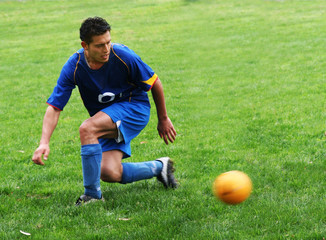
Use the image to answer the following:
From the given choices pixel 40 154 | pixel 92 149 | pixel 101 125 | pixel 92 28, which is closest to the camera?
pixel 40 154

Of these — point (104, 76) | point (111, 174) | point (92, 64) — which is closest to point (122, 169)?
point (111, 174)

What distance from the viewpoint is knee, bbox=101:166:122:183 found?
4.86 meters

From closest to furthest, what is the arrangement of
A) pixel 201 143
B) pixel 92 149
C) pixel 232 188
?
pixel 232 188 → pixel 92 149 → pixel 201 143

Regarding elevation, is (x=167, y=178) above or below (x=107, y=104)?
below

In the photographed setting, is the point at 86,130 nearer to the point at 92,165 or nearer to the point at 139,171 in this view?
the point at 92,165

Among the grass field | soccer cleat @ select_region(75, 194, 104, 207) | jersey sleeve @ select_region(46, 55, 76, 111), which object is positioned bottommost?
the grass field

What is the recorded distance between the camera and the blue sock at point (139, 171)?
501 cm

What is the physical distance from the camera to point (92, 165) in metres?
4.58

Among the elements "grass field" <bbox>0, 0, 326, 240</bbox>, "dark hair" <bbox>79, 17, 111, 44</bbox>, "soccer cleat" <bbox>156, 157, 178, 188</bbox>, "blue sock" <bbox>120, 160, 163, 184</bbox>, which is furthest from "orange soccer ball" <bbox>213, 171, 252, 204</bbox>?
"dark hair" <bbox>79, 17, 111, 44</bbox>

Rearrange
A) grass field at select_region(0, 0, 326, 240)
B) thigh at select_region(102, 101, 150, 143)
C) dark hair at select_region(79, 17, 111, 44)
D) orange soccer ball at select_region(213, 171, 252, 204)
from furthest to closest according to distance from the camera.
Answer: thigh at select_region(102, 101, 150, 143) → dark hair at select_region(79, 17, 111, 44) → grass field at select_region(0, 0, 326, 240) → orange soccer ball at select_region(213, 171, 252, 204)

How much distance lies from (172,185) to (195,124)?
10.3ft

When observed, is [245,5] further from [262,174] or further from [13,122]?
[262,174]

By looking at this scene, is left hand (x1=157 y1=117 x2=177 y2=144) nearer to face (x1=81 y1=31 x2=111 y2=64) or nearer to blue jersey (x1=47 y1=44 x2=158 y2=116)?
blue jersey (x1=47 y1=44 x2=158 y2=116)

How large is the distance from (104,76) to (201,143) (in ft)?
8.36
